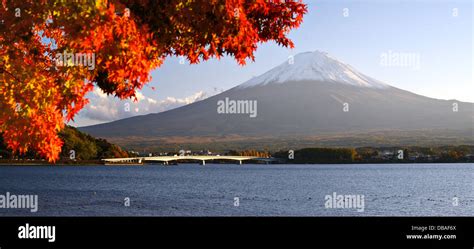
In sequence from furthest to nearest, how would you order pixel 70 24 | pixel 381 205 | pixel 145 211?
pixel 381 205 → pixel 145 211 → pixel 70 24

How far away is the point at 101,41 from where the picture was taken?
885cm

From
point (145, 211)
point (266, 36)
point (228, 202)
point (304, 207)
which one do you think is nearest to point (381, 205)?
point (304, 207)

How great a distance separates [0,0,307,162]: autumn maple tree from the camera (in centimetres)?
897

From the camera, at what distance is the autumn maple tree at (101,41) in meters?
8.97

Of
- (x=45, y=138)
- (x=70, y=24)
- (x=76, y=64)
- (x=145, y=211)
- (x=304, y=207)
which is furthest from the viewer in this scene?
(x=304, y=207)

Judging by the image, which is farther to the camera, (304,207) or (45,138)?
(304,207)

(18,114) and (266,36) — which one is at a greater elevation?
(266,36)

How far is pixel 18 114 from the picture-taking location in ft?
33.9
